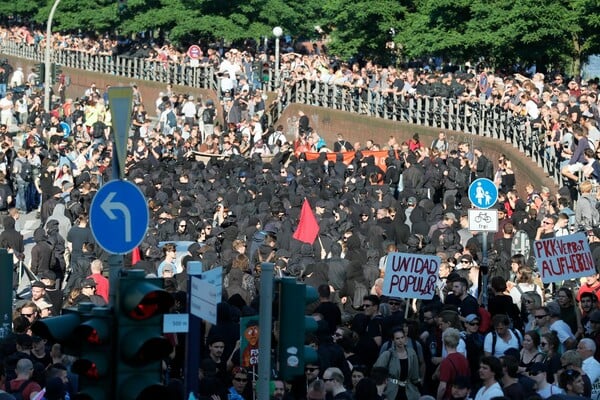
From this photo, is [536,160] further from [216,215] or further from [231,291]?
[231,291]

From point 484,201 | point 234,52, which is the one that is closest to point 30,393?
point 484,201

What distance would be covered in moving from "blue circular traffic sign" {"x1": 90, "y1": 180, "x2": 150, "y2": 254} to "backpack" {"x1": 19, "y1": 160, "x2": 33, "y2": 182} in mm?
25684

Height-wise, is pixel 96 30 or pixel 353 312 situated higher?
pixel 96 30

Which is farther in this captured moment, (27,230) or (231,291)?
(27,230)

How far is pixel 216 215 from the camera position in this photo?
84.0 ft

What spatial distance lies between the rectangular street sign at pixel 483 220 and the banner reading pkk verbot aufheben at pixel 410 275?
3.72m

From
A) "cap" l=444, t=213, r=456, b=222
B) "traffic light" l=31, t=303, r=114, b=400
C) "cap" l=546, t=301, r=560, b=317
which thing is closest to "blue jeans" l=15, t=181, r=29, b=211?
"cap" l=444, t=213, r=456, b=222

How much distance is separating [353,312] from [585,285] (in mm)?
2551

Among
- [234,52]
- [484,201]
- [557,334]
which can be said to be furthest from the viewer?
[234,52]

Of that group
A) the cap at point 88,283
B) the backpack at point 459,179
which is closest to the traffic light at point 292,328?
the cap at point 88,283

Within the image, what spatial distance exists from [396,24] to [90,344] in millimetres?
41842

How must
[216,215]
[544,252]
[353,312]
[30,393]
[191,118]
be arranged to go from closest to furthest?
[30,393], [544,252], [353,312], [216,215], [191,118]

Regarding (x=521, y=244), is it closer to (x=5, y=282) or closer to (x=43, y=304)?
(x=43, y=304)

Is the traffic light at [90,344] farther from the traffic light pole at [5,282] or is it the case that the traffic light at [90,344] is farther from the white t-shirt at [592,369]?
the white t-shirt at [592,369]
